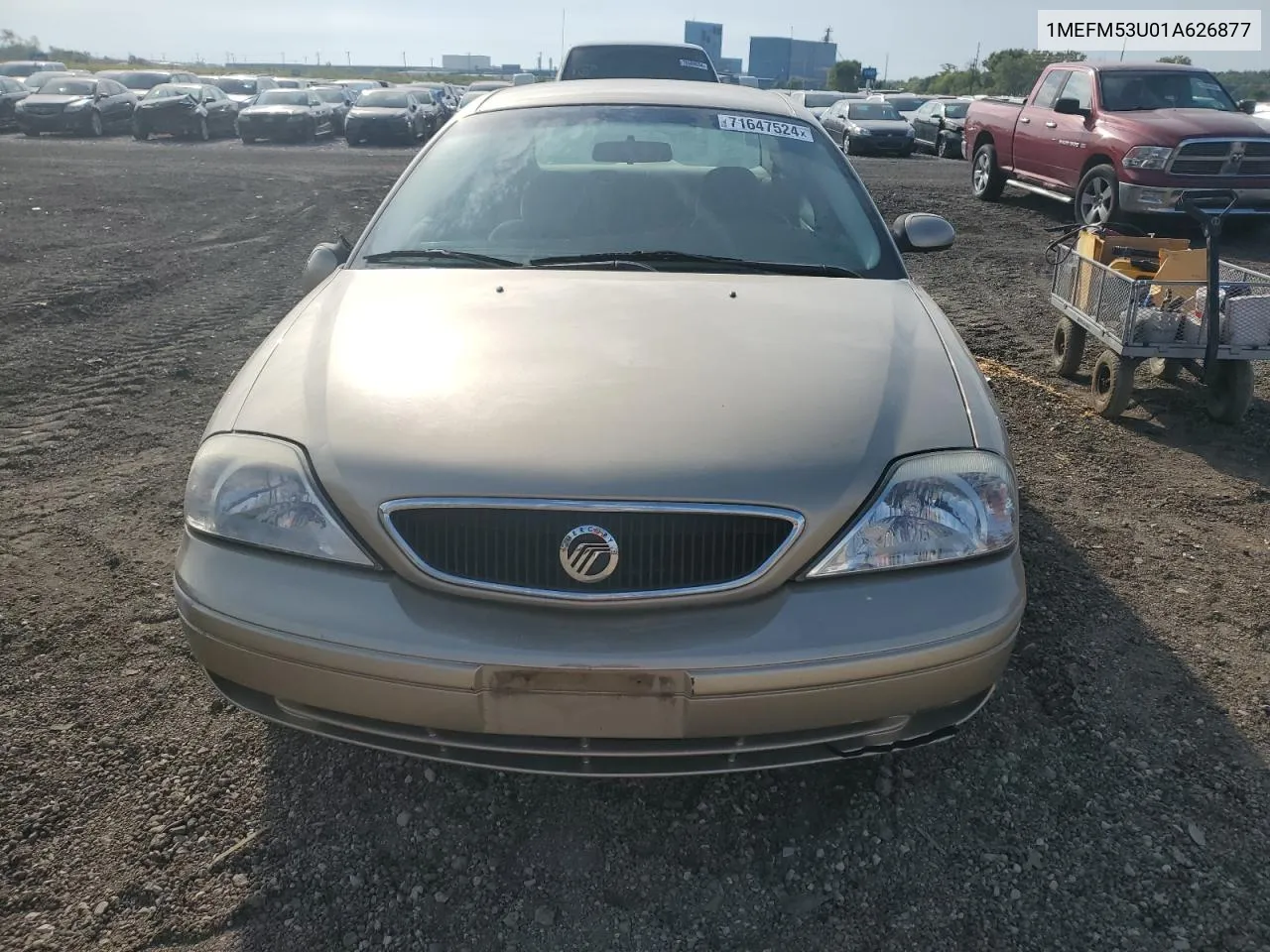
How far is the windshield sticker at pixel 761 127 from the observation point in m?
3.58

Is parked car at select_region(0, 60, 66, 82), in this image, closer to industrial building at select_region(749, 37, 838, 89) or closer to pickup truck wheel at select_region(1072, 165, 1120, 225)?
pickup truck wheel at select_region(1072, 165, 1120, 225)

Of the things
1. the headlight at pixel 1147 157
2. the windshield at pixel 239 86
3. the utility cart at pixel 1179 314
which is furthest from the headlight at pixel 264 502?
the windshield at pixel 239 86

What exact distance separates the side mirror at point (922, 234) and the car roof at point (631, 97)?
685 millimetres

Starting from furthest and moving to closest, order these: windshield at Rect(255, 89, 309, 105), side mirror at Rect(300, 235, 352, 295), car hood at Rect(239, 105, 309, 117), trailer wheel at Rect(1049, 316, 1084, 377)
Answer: windshield at Rect(255, 89, 309, 105)
car hood at Rect(239, 105, 309, 117)
trailer wheel at Rect(1049, 316, 1084, 377)
side mirror at Rect(300, 235, 352, 295)

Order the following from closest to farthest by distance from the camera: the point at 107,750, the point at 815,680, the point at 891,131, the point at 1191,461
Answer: the point at 815,680
the point at 107,750
the point at 1191,461
the point at 891,131

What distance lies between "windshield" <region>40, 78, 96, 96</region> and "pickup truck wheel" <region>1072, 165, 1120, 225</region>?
23301 mm

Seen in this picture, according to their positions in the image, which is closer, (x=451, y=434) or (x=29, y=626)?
(x=451, y=434)

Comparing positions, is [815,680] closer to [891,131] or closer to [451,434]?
[451,434]

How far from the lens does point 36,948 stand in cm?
190

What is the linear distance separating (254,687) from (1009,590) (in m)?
1.62

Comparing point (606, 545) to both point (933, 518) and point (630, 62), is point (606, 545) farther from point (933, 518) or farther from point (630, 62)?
point (630, 62)

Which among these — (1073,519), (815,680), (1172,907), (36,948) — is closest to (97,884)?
(36,948)

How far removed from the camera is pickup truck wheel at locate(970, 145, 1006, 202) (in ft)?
42.4

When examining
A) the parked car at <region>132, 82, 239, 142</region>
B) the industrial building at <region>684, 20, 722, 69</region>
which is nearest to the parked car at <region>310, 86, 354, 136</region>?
the parked car at <region>132, 82, 239, 142</region>
